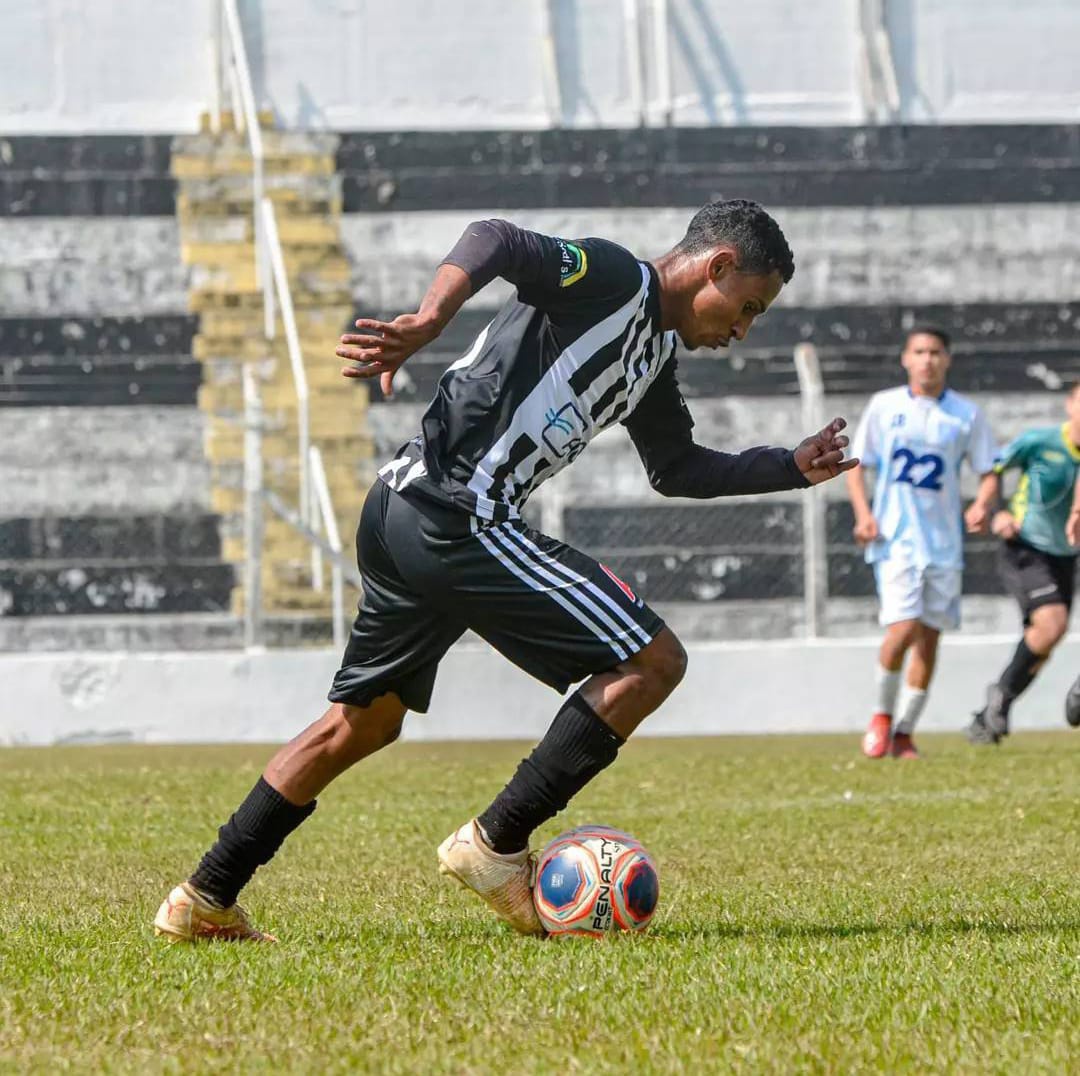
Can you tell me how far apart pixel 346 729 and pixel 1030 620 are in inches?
276

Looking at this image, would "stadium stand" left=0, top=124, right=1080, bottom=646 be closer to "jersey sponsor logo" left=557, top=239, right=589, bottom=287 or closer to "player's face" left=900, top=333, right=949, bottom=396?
"player's face" left=900, top=333, right=949, bottom=396

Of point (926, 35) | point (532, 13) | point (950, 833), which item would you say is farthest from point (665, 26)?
point (950, 833)

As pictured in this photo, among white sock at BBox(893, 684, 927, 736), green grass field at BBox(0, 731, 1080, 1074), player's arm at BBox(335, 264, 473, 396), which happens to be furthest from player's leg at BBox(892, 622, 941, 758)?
player's arm at BBox(335, 264, 473, 396)

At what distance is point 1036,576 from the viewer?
10.9 m

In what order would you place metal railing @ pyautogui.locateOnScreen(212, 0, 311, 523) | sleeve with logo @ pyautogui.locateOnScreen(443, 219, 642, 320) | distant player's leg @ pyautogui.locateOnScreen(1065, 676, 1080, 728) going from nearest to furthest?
sleeve with logo @ pyautogui.locateOnScreen(443, 219, 642, 320) < distant player's leg @ pyautogui.locateOnScreen(1065, 676, 1080, 728) < metal railing @ pyautogui.locateOnScreen(212, 0, 311, 523)

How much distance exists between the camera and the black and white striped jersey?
449 cm

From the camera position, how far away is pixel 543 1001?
362cm

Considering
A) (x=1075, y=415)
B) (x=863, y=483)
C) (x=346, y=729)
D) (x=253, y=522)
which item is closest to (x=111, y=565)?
(x=253, y=522)

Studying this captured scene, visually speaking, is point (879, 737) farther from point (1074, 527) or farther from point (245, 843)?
point (245, 843)

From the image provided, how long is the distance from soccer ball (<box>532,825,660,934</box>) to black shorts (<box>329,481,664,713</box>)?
431 millimetres

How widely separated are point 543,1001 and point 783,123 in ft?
49.2

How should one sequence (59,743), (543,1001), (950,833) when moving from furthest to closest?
1. (59,743)
2. (950,833)
3. (543,1001)

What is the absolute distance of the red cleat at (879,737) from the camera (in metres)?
10.3

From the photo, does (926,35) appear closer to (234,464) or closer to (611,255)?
(234,464)
